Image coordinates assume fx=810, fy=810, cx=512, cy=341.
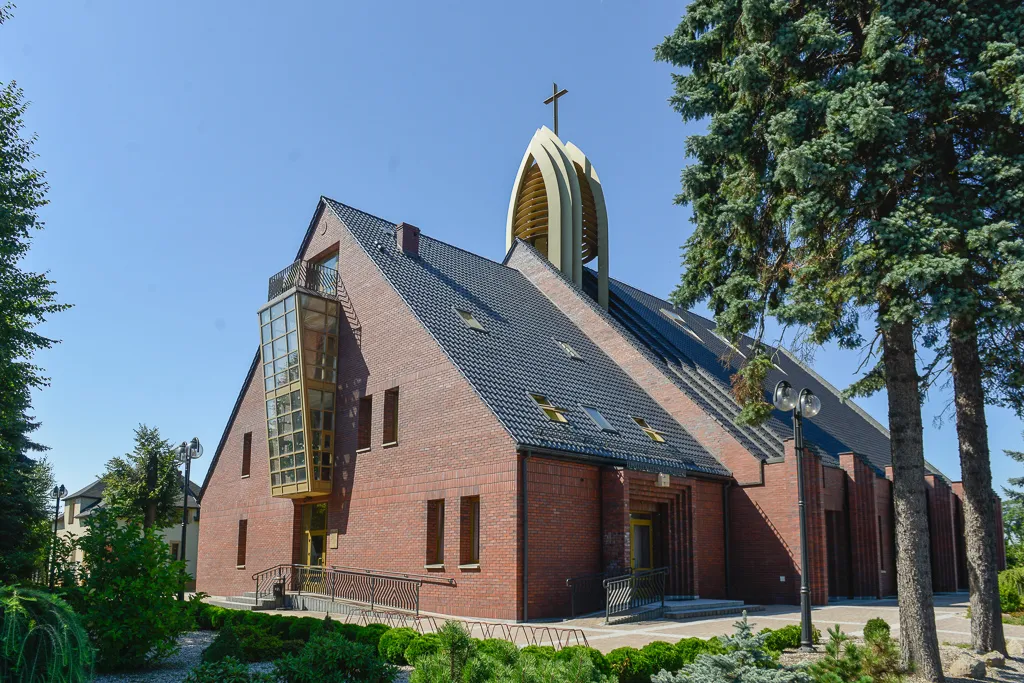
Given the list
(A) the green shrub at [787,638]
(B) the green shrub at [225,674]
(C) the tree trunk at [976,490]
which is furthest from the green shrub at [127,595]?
(C) the tree trunk at [976,490]

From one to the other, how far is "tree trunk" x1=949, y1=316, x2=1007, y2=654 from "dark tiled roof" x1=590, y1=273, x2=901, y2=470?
8.44m

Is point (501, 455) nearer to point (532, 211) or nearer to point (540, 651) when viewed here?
point (540, 651)

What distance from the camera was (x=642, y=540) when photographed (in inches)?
812

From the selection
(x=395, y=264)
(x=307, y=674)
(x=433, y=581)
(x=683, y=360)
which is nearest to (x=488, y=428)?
(x=433, y=581)

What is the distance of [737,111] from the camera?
1286 cm

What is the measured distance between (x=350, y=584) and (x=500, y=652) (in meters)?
13.0

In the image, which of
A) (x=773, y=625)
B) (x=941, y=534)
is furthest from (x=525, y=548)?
(x=941, y=534)

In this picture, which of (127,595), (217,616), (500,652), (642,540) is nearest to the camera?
(500,652)

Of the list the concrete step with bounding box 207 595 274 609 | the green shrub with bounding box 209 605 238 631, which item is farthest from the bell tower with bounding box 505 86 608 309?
the green shrub with bounding box 209 605 238 631

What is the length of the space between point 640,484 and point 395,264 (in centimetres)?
945

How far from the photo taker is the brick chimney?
976 inches

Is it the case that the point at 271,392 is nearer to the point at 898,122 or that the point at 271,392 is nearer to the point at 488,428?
the point at 488,428

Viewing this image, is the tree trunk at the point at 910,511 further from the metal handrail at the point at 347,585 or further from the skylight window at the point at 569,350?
the skylight window at the point at 569,350

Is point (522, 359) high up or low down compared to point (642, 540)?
up
